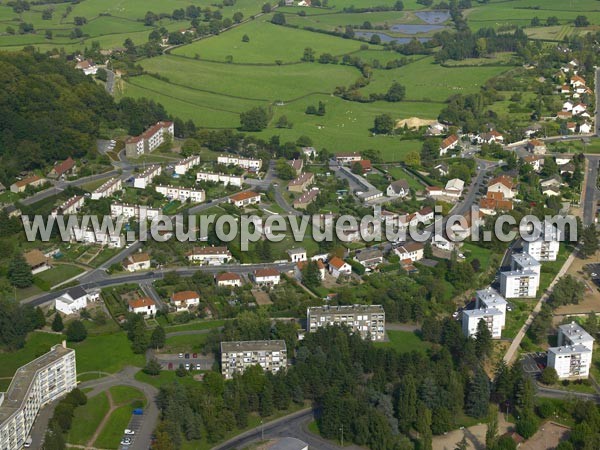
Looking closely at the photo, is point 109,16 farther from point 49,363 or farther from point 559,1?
point 49,363

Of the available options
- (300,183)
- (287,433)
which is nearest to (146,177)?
(300,183)

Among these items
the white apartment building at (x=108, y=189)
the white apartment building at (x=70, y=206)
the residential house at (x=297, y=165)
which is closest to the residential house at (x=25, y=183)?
the white apartment building at (x=70, y=206)

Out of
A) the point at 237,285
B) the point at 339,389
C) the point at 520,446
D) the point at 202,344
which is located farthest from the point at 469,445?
the point at 237,285

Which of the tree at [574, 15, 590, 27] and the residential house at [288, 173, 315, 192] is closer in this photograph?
the residential house at [288, 173, 315, 192]

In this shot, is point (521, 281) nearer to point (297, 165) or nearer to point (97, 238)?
point (297, 165)

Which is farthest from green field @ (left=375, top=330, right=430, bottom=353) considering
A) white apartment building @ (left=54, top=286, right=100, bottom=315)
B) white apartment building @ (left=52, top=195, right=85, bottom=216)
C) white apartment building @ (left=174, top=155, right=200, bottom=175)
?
white apartment building @ (left=174, top=155, right=200, bottom=175)

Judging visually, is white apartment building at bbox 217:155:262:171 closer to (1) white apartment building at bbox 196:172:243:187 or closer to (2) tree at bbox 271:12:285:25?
(1) white apartment building at bbox 196:172:243:187

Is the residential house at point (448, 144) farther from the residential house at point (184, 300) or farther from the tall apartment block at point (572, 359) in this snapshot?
the tall apartment block at point (572, 359)

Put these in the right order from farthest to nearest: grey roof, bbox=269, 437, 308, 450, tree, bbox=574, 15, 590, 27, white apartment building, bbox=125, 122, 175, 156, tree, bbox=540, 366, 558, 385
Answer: tree, bbox=574, 15, 590, 27 → white apartment building, bbox=125, 122, 175, 156 → tree, bbox=540, 366, 558, 385 → grey roof, bbox=269, 437, 308, 450
